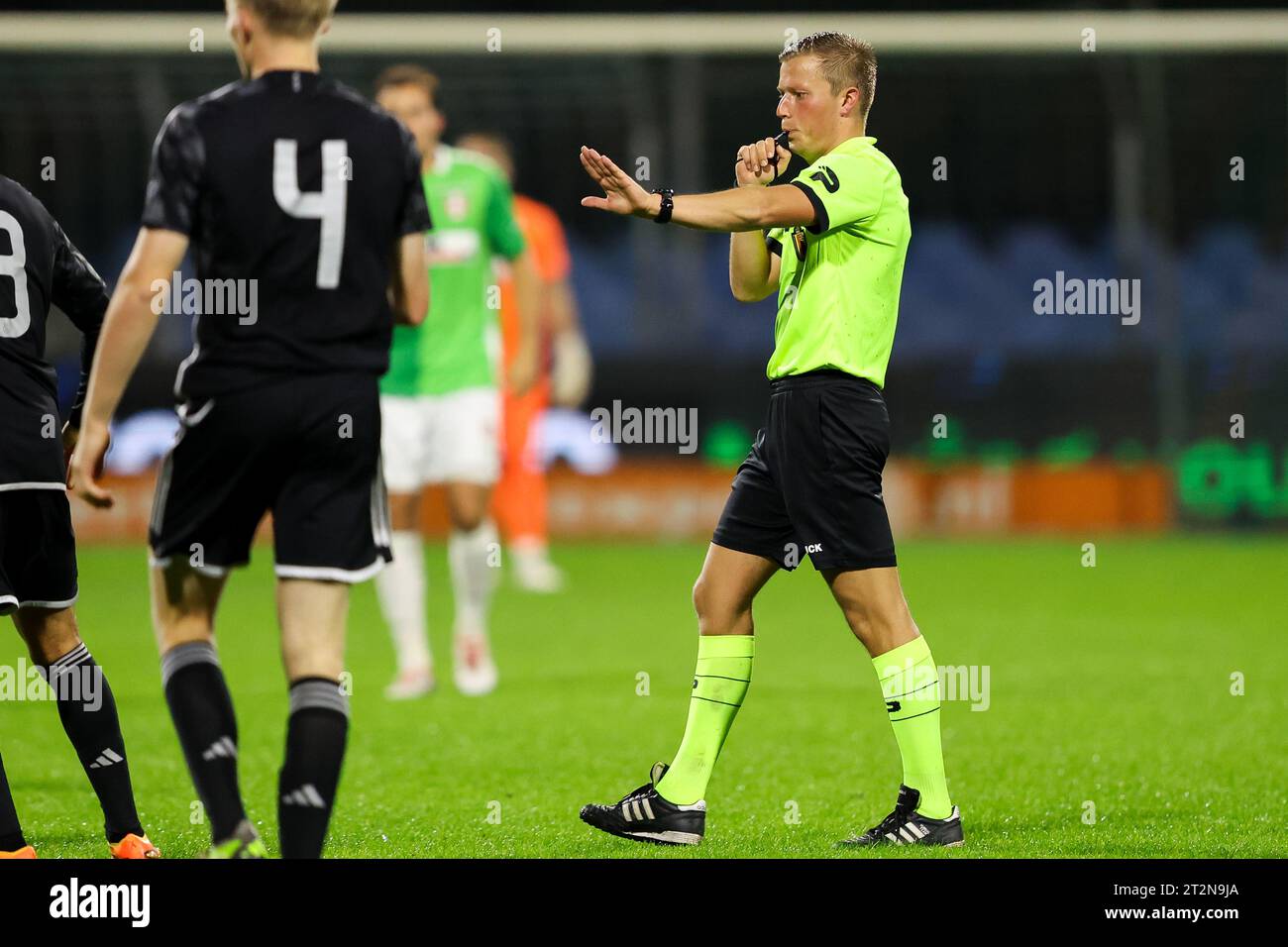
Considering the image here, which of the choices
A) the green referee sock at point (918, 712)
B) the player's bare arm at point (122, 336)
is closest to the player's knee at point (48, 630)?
the player's bare arm at point (122, 336)

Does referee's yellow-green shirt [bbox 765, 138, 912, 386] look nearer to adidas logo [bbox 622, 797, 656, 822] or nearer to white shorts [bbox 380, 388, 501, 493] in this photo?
adidas logo [bbox 622, 797, 656, 822]

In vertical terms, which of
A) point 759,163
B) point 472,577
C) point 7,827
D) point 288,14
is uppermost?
point 288,14

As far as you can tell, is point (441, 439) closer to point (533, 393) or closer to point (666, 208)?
point (666, 208)

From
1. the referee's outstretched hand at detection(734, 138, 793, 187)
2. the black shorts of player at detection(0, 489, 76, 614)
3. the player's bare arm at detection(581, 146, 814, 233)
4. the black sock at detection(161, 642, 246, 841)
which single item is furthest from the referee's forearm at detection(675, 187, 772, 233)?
the black shorts of player at detection(0, 489, 76, 614)

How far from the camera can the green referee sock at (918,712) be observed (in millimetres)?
4156

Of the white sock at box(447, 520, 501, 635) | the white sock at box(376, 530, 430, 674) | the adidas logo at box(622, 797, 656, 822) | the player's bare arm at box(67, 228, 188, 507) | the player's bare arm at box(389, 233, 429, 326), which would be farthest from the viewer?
the white sock at box(447, 520, 501, 635)

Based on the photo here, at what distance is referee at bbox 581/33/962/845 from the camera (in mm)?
4133

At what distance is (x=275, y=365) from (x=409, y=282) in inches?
14.3

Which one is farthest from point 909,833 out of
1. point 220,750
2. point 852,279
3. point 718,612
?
point 220,750

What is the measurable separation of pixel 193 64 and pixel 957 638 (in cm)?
1216

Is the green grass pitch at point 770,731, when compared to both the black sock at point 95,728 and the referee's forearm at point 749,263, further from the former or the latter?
the referee's forearm at point 749,263

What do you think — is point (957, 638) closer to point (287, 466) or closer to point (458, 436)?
point (458, 436)

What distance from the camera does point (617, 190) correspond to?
3.75 m

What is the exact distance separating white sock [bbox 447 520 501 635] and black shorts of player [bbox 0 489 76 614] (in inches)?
136
